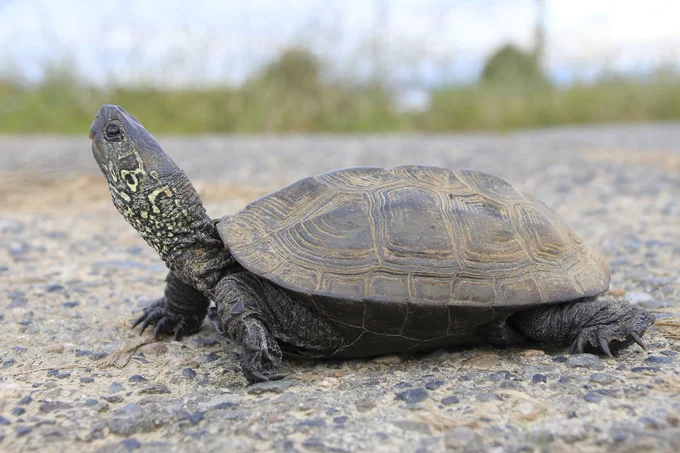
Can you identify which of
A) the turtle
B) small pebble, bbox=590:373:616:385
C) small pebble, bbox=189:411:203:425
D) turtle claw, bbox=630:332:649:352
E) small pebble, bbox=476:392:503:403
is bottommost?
small pebble, bbox=476:392:503:403

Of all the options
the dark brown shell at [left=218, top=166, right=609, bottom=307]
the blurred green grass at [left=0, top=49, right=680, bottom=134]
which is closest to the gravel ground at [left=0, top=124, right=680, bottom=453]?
the dark brown shell at [left=218, top=166, right=609, bottom=307]

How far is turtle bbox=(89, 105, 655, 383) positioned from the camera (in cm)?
219

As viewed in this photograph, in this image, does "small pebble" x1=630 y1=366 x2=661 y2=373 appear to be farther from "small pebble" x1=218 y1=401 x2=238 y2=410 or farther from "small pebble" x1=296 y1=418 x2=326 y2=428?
"small pebble" x1=218 y1=401 x2=238 y2=410

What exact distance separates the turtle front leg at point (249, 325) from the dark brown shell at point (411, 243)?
0.13 m

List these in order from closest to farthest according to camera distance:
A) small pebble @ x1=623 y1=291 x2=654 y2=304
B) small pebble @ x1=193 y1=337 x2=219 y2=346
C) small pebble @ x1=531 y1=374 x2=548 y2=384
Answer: small pebble @ x1=531 y1=374 x2=548 y2=384 → small pebble @ x1=193 y1=337 x2=219 y2=346 → small pebble @ x1=623 y1=291 x2=654 y2=304

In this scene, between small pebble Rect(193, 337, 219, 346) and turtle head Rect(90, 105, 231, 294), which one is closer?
turtle head Rect(90, 105, 231, 294)

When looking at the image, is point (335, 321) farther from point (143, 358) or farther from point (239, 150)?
point (239, 150)

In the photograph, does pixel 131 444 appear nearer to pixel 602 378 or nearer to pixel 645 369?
pixel 602 378

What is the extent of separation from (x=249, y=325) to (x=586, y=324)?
1.39 meters

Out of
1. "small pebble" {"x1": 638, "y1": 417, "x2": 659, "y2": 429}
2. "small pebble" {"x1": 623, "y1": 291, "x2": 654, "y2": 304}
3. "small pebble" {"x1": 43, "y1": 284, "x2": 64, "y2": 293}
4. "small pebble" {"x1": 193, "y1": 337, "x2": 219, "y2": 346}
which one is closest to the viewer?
"small pebble" {"x1": 638, "y1": 417, "x2": 659, "y2": 429}

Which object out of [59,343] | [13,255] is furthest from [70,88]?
[59,343]

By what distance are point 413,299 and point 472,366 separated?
388 millimetres

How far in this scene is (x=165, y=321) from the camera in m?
2.65

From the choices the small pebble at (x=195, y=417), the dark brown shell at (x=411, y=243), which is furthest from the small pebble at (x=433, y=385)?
the small pebble at (x=195, y=417)
